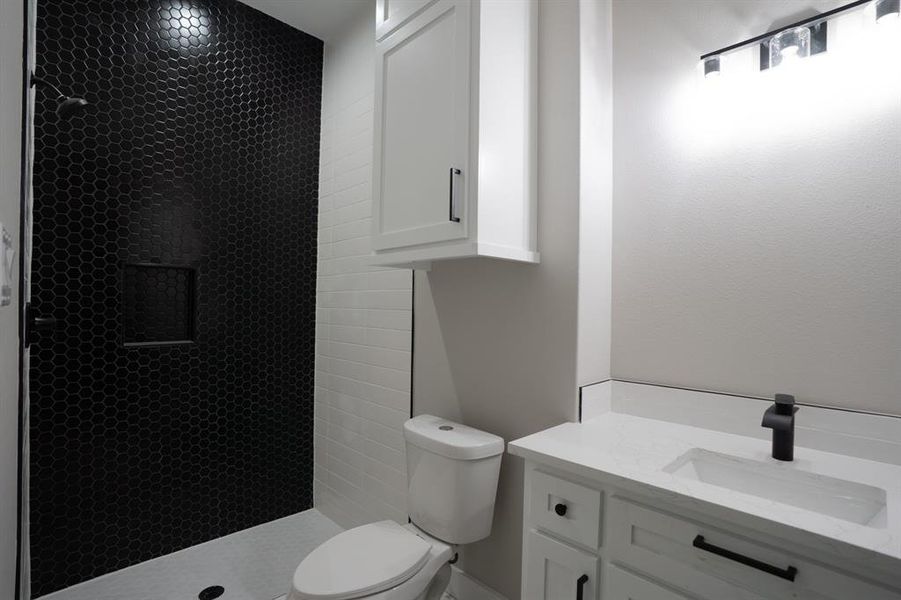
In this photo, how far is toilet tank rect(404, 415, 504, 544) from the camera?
153 centimetres

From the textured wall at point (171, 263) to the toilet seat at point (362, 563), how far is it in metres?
1.19

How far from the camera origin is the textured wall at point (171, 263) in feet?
6.27

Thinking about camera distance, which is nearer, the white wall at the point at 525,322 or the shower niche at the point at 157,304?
the white wall at the point at 525,322

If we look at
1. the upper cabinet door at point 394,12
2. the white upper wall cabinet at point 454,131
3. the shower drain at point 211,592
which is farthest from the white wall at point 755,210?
the shower drain at point 211,592

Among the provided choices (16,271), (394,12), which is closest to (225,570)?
(16,271)

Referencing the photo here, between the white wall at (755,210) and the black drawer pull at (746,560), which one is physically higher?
the white wall at (755,210)

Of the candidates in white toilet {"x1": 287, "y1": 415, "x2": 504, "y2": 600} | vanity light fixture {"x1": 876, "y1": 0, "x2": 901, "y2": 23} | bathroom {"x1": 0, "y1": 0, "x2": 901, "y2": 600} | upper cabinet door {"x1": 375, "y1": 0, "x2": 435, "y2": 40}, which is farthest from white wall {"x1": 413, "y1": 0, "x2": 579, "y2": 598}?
vanity light fixture {"x1": 876, "y1": 0, "x2": 901, "y2": 23}

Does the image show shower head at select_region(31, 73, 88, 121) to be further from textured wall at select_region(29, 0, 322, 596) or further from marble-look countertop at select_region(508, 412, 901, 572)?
marble-look countertop at select_region(508, 412, 901, 572)

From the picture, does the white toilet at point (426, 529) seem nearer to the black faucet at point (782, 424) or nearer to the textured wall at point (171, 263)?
the black faucet at point (782, 424)

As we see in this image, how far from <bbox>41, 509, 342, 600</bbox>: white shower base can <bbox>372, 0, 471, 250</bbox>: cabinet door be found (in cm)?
167

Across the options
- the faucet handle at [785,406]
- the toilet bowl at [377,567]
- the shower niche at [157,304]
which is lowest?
the toilet bowl at [377,567]

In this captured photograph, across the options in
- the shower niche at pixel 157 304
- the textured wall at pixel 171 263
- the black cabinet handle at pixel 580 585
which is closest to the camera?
the black cabinet handle at pixel 580 585

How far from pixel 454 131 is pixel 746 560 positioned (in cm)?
132

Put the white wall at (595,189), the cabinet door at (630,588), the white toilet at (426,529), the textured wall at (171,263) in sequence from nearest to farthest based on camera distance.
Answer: the cabinet door at (630,588)
the white toilet at (426,529)
the white wall at (595,189)
the textured wall at (171,263)
